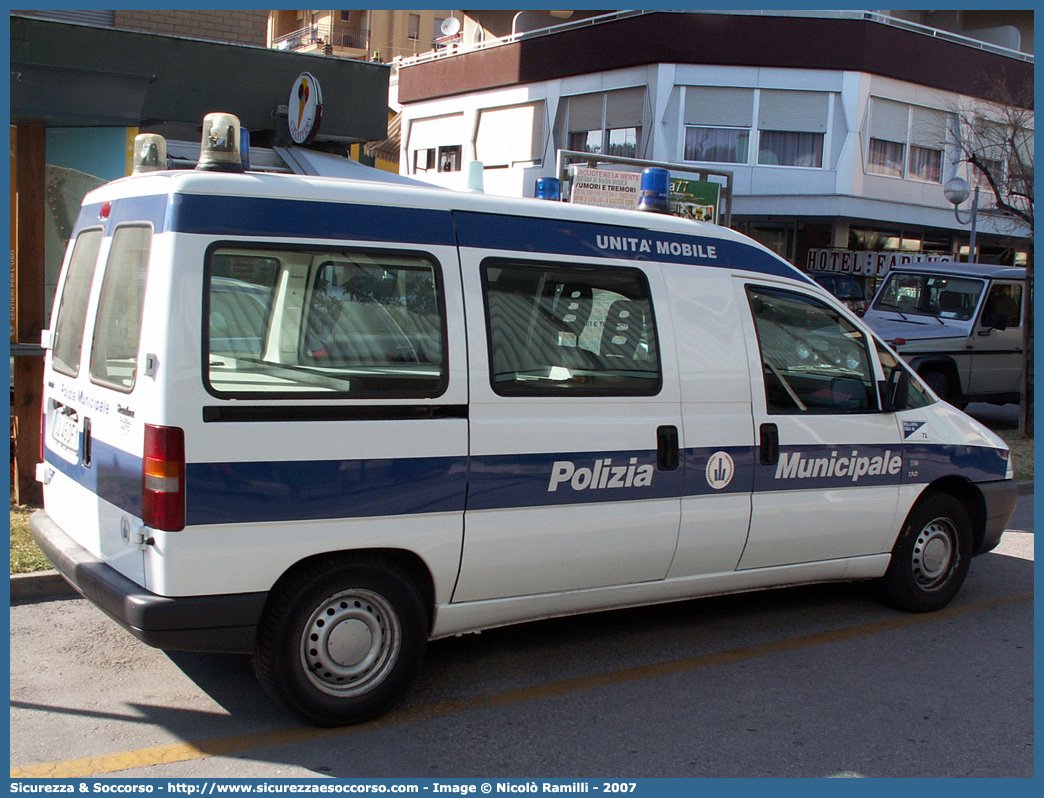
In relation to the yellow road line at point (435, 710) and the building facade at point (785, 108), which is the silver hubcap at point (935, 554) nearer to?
the yellow road line at point (435, 710)

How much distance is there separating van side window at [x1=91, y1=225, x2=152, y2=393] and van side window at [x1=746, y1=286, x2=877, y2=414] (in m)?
2.87

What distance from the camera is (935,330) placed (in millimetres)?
13242

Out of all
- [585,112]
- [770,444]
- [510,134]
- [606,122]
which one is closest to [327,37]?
[510,134]

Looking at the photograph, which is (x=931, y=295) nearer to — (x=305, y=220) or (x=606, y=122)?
(x=305, y=220)

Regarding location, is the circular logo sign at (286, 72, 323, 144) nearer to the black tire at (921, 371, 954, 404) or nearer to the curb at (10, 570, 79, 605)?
the curb at (10, 570, 79, 605)

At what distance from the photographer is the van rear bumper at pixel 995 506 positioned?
6078 millimetres

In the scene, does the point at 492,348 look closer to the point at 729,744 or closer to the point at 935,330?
the point at 729,744

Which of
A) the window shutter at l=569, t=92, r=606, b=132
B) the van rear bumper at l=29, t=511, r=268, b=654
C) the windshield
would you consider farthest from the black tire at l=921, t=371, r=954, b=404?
the window shutter at l=569, t=92, r=606, b=132

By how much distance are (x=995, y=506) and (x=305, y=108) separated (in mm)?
8987

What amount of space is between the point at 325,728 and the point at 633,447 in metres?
1.78

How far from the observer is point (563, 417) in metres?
4.49

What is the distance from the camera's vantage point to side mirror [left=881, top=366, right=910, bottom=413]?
218 inches

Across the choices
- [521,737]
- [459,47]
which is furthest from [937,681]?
[459,47]

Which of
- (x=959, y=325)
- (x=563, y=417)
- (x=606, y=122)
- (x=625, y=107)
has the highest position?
(x=625, y=107)
